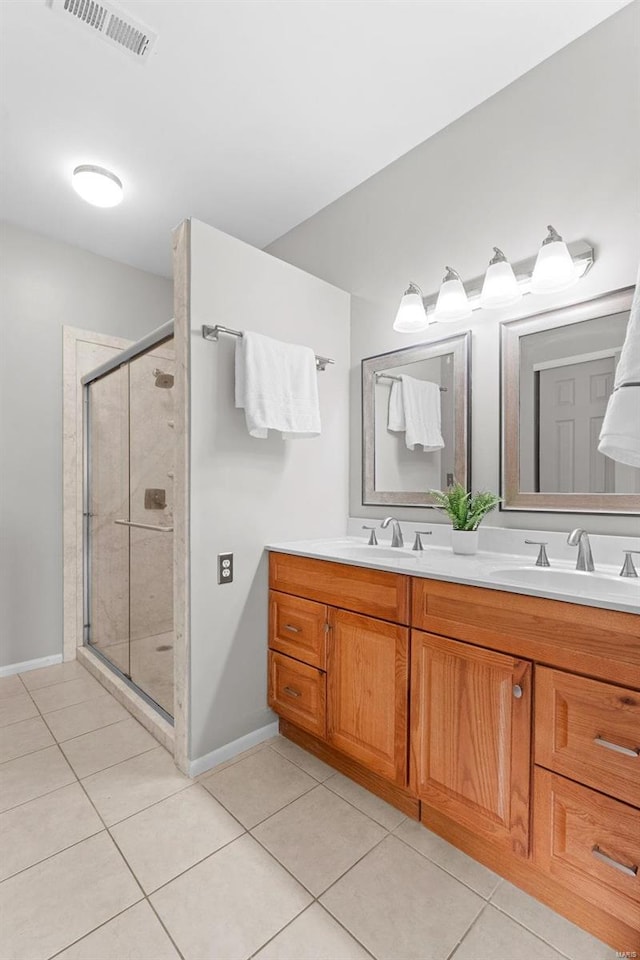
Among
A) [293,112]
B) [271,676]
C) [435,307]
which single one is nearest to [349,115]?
[293,112]

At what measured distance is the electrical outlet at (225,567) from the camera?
1.82m

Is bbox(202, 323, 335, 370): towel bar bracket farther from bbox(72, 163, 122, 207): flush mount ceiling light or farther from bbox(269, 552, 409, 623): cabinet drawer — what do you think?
bbox(72, 163, 122, 207): flush mount ceiling light

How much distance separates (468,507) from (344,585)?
0.58m

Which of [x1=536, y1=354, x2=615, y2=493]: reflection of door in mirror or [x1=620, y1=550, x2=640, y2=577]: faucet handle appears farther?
[x1=536, y1=354, x2=615, y2=493]: reflection of door in mirror

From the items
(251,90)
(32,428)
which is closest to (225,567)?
(32,428)

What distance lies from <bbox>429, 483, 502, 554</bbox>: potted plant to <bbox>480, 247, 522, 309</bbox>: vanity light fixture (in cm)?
75

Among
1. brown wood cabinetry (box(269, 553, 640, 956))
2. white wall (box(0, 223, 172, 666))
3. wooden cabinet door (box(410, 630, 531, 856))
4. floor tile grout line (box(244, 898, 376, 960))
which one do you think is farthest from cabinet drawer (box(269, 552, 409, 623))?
white wall (box(0, 223, 172, 666))

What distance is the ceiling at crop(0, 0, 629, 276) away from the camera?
1578 millimetres

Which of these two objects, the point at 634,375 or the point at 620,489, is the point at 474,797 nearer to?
the point at 620,489

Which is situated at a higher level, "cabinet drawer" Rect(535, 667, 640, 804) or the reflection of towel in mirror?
the reflection of towel in mirror

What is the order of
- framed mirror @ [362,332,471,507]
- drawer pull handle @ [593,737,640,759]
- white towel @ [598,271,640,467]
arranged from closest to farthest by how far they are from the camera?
1. drawer pull handle @ [593,737,640,759]
2. white towel @ [598,271,640,467]
3. framed mirror @ [362,332,471,507]

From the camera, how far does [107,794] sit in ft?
5.33

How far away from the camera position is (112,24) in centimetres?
158

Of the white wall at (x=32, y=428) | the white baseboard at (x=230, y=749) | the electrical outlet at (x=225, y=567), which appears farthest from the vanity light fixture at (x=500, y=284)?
the white wall at (x=32, y=428)
